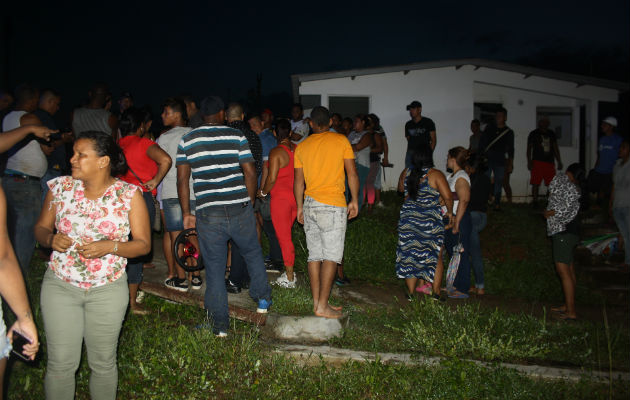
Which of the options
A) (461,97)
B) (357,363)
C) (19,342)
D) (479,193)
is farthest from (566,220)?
(461,97)

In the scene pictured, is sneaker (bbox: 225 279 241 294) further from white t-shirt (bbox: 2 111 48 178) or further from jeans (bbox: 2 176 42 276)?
white t-shirt (bbox: 2 111 48 178)

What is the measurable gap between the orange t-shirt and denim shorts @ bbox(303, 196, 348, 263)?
3.1 inches

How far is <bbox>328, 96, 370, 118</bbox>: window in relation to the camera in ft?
48.1

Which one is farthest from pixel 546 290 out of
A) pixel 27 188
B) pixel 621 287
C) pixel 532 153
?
pixel 27 188

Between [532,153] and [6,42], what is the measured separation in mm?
20795

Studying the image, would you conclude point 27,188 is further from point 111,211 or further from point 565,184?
point 565,184

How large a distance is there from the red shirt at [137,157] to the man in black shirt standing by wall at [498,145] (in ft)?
26.9

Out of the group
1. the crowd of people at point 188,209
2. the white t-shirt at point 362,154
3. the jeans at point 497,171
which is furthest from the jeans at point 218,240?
the jeans at point 497,171

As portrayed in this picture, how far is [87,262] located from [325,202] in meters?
2.79

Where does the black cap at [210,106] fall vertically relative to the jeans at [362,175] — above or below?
above

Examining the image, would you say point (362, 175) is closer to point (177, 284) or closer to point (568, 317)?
point (568, 317)

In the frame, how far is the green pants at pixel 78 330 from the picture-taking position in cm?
322

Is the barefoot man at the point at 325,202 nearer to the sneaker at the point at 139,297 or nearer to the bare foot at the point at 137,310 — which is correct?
the bare foot at the point at 137,310

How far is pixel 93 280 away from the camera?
3.30 m
